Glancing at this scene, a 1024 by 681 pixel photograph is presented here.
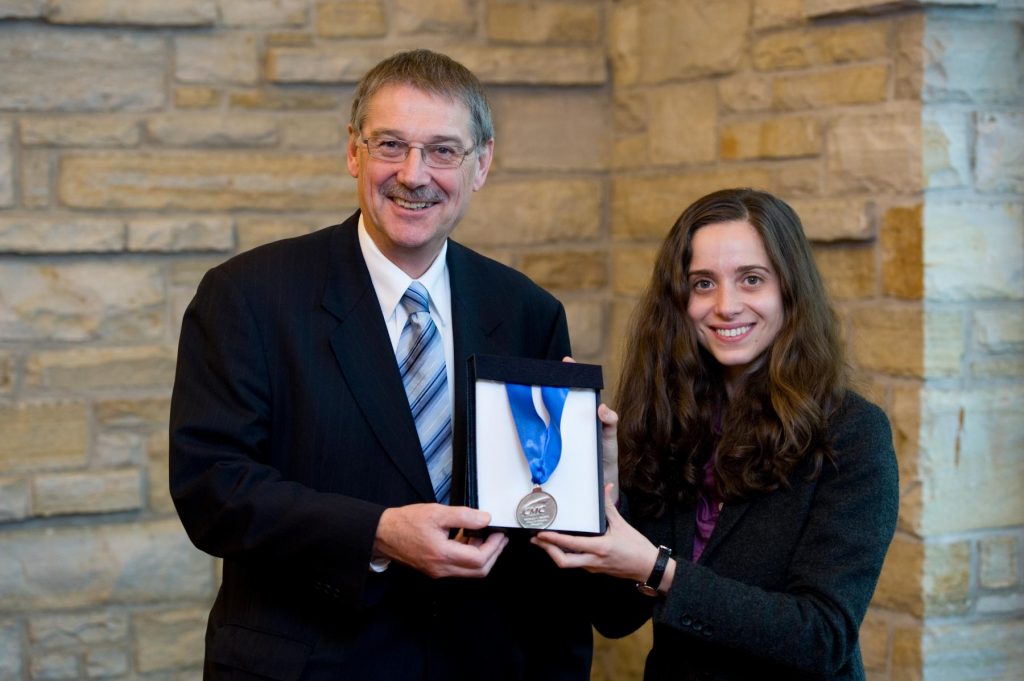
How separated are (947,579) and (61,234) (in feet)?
8.30

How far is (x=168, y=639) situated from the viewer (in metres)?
3.48

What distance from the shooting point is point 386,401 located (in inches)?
80.7

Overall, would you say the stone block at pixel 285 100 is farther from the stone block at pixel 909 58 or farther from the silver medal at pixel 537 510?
the silver medal at pixel 537 510

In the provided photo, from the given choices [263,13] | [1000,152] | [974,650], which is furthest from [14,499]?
[1000,152]

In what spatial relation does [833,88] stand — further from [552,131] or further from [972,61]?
[552,131]

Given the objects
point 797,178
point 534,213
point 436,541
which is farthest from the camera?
point 534,213

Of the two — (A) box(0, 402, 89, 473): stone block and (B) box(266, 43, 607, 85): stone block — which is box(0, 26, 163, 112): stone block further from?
(A) box(0, 402, 89, 473): stone block

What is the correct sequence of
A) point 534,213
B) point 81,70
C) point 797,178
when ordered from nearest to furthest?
point 797,178, point 81,70, point 534,213

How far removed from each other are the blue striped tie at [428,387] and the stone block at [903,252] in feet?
4.49

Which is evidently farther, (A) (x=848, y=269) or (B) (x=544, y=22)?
(B) (x=544, y=22)

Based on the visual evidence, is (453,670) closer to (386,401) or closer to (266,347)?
(386,401)

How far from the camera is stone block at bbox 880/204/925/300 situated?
9.64 feet

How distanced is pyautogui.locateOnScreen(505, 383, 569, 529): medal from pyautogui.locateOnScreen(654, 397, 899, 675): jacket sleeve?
26 cm

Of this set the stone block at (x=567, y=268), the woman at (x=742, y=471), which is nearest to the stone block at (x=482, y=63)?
the stone block at (x=567, y=268)
